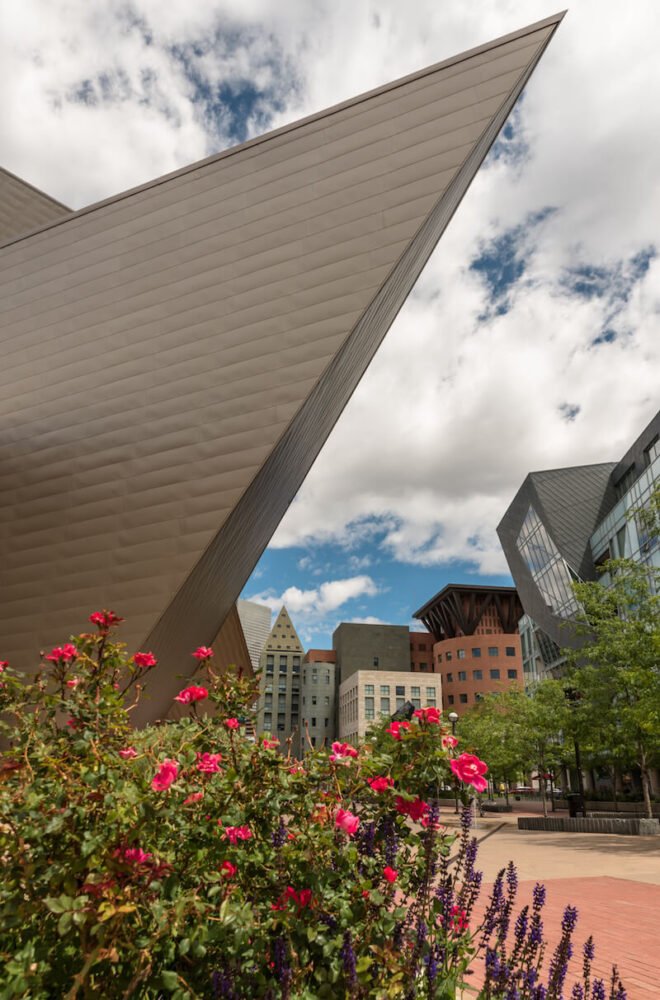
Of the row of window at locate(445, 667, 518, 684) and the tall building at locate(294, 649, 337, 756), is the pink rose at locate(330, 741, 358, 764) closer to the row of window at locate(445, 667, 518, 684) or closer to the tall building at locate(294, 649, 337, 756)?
the row of window at locate(445, 667, 518, 684)

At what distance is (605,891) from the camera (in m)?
8.17

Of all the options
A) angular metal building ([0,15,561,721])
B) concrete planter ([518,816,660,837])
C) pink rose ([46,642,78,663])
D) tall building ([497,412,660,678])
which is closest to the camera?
pink rose ([46,642,78,663])

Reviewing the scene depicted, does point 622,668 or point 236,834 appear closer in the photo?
point 236,834

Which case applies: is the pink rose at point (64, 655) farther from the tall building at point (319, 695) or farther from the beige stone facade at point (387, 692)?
the tall building at point (319, 695)

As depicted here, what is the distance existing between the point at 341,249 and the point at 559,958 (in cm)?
898

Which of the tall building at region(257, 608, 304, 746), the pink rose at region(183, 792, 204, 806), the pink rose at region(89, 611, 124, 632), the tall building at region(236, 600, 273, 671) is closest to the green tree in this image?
the pink rose at region(89, 611, 124, 632)

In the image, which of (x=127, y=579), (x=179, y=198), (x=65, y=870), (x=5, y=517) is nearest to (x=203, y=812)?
(x=65, y=870)

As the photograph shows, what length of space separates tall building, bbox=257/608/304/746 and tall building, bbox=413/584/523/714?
89.1ft

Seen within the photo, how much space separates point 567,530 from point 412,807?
49088 mm

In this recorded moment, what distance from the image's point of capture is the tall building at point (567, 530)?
40.5 m

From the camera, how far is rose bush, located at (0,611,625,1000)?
2014 mm

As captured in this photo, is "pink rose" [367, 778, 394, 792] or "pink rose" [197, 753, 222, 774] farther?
"pink rose" [197, 753, 222, 774]

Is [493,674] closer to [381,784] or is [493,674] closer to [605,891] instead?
[605,891]

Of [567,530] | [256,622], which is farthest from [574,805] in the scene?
[256,622]
